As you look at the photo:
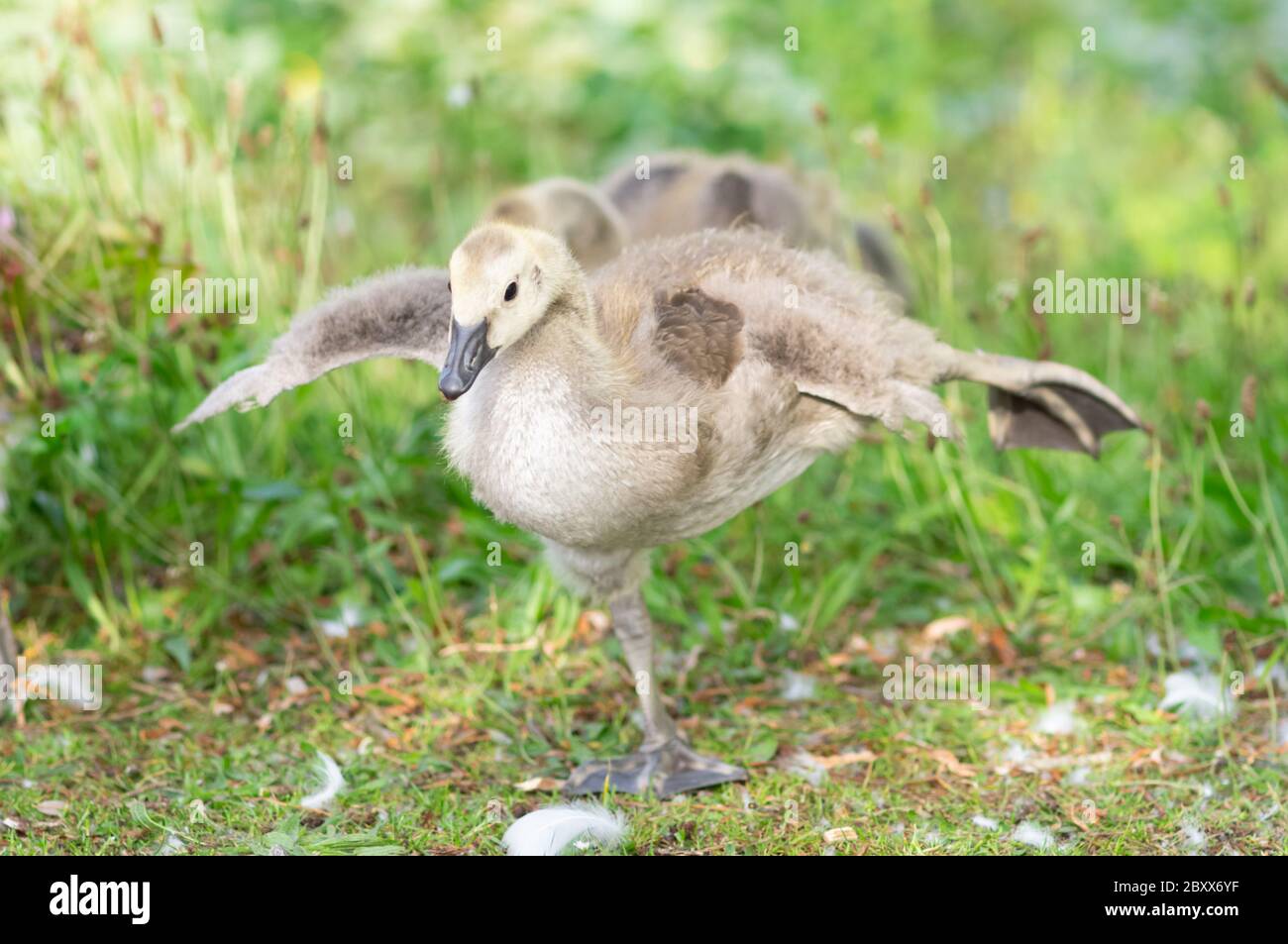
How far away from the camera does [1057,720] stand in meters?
4.39

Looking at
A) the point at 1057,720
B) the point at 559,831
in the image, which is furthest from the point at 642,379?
the point at 1057,720

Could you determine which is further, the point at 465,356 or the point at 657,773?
the point at 657,773

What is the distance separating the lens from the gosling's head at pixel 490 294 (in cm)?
311

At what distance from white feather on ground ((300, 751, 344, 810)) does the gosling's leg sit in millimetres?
599

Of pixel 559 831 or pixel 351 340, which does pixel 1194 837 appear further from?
pixel 351 340

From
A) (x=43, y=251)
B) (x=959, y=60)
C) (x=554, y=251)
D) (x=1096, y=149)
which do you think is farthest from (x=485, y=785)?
(x=959, y=60)

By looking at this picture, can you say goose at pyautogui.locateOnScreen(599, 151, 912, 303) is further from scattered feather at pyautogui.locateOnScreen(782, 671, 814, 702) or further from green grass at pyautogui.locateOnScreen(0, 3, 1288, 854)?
scattered feather at pyautogui.locateOnScreen(782, 671, 814, 702)

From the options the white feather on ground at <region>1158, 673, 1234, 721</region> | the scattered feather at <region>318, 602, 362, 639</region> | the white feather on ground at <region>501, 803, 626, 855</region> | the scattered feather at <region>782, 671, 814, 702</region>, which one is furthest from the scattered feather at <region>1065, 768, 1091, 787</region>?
the scattered feather at <region>318, 602, 362, 639</region>

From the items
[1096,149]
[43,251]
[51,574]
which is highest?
[1096,149]

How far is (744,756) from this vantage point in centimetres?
422

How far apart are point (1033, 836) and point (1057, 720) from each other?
67 centimetres

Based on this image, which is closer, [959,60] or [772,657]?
[772,657]

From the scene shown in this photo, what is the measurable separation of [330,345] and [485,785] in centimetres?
123

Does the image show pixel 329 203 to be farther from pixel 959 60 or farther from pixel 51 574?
pixel 959 60
